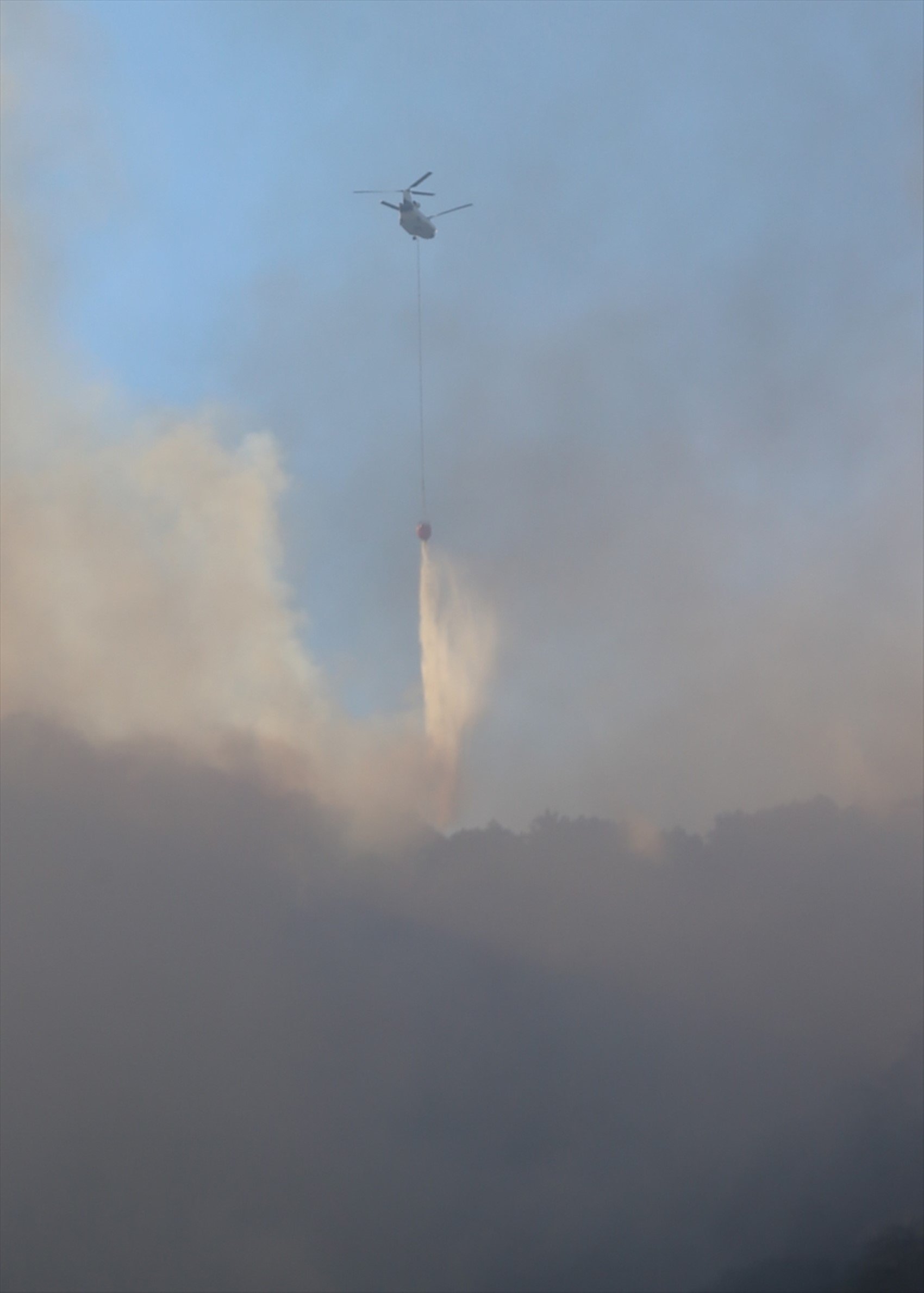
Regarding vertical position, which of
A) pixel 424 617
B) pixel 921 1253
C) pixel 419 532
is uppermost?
pixel 424 617

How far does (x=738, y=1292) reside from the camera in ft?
509

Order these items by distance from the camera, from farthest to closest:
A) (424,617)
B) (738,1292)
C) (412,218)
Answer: (738,1292) → (424,617) → (412,218)

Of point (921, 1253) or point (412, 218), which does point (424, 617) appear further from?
point (921, 1253)

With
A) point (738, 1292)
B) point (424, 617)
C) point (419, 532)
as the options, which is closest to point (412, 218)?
point (419, 532)

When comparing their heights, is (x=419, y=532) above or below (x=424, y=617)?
below

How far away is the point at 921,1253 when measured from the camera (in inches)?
6201

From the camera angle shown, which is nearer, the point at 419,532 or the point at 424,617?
the point at 419,532

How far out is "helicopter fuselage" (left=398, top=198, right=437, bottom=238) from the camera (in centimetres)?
10844

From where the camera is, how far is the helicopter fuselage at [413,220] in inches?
4269

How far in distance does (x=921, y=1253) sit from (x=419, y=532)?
10805 centimetres

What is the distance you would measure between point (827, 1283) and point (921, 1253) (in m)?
11.7

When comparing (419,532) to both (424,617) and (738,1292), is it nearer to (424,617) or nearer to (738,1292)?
(424,617)

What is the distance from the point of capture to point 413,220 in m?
108

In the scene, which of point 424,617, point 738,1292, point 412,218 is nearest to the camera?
point 412,218
